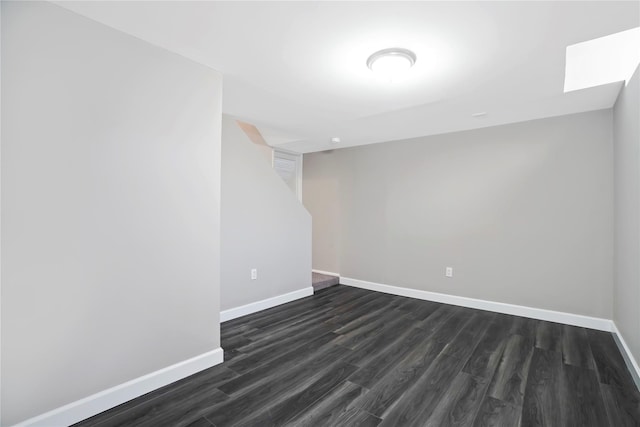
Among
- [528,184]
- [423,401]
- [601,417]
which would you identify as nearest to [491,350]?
[601,417]

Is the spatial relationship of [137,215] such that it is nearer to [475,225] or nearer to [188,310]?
[188,310]

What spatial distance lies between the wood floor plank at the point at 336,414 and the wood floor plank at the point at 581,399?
3.60ft

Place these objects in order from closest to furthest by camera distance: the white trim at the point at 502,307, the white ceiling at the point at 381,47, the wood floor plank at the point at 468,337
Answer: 1. the white ceiling at the point at 381,47
2. the wood floor plank at the point at 468,337
3. the white trim at the point at 502,307

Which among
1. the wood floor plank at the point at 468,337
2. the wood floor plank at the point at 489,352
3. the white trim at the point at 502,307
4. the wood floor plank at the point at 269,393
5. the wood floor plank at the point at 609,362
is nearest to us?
the wood floor plank at the point at 269,393

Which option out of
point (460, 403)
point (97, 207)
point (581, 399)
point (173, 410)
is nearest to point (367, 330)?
point (460, 403)

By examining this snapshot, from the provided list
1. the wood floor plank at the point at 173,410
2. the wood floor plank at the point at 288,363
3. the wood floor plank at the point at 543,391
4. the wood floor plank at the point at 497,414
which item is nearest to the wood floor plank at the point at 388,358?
the wood floor plank at the point at 288,363

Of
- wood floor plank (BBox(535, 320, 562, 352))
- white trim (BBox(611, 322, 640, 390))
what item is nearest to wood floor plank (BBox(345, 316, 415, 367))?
wood floor plank (BBox(535, 320, 562, 352))

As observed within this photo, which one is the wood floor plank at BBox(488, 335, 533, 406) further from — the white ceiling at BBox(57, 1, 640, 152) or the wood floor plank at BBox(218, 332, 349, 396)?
the white ceiling at BBox(57, 1, 640, 152)

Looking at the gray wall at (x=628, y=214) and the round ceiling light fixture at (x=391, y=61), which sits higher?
the round ceiling light fixture at (x=391, y=61)

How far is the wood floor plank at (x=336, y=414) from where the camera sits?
156 centimetres

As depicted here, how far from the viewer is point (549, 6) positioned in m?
1.47

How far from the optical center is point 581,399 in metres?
1.78

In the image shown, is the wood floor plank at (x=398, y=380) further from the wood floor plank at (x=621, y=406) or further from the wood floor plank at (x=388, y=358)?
the wood floor plank at (x=621, y=406)

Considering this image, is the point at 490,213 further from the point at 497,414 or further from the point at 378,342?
the point at 497,414
